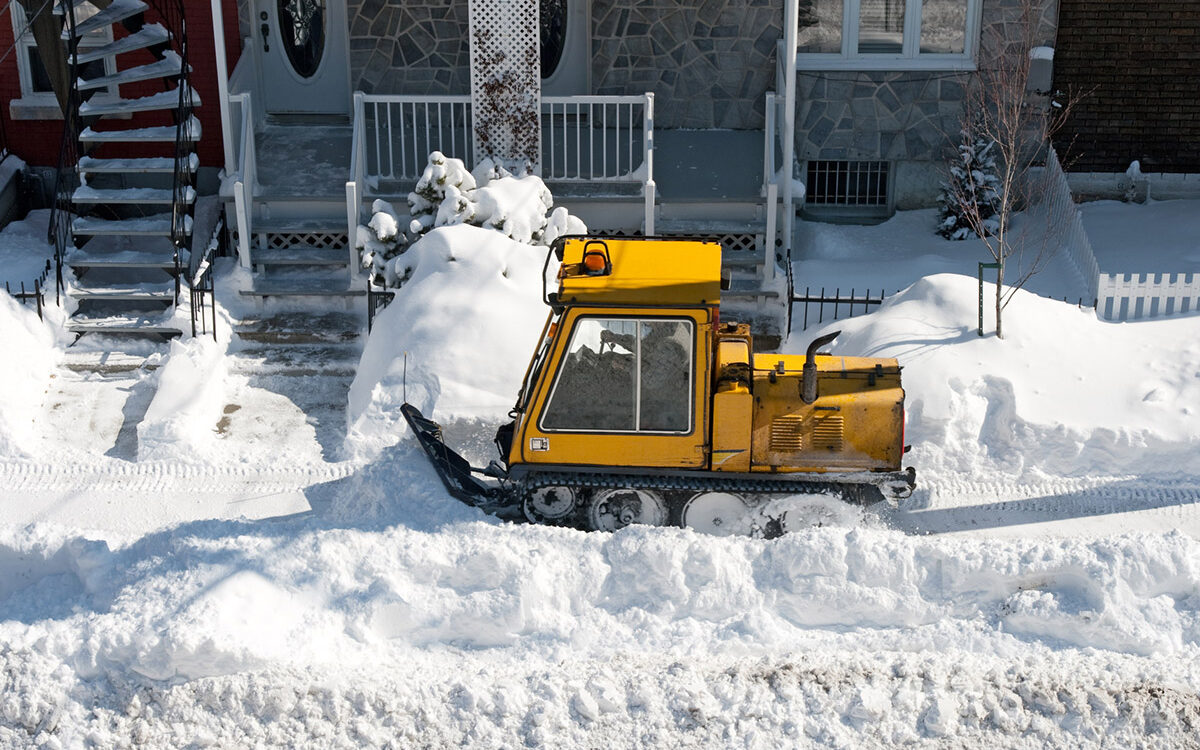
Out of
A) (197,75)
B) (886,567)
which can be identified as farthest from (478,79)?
(886,567)

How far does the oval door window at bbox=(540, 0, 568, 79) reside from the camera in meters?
15.0

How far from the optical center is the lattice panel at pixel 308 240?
13766mm

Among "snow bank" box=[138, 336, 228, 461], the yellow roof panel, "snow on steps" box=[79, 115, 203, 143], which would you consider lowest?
"snow bank" box=[138, 336, 228, 461]

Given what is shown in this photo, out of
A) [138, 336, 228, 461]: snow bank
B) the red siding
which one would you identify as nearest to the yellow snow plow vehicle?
[138, 336, 228, 461]: snow bank

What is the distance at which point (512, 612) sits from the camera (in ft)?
25.9

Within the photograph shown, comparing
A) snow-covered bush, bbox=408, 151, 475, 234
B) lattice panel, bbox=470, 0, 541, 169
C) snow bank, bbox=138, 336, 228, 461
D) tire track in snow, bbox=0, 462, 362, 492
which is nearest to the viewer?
tire track in snow, bbox=0, 462, 362, 492

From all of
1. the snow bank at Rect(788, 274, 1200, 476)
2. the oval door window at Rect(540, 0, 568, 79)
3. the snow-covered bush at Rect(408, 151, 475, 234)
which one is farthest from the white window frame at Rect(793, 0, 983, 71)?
the snow-covered bush at Rect(408, 151, 475, 234)

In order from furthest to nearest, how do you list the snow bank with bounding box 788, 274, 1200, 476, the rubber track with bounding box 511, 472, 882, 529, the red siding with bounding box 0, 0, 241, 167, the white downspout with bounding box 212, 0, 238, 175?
the red siding with bounding box 0, 0, 241, 167 → the white downspout with bounding box 212, 0, 238, 175 → the snow bank with bounding box 788, 274, 1200, 476 → the rubber track with bounding box 511, 472, 882, 529

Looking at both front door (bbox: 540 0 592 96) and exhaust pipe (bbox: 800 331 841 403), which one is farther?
front door (bbox: 540 0 592 96)

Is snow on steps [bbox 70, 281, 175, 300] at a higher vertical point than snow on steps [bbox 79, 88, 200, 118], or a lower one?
lower

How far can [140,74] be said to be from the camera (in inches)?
540

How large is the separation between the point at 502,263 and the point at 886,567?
4852 mm

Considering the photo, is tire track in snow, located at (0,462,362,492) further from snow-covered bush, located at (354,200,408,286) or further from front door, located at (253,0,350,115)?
front door, located at (253,0,350,115)

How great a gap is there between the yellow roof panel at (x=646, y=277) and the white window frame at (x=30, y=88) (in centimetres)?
847
